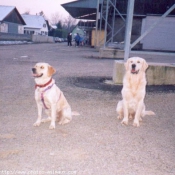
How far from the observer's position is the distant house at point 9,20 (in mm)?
53403

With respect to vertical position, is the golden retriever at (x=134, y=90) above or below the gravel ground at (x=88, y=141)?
above

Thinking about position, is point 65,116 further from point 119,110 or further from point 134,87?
point 134,87

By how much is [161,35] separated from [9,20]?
3904cm

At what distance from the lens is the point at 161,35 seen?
88.8ft

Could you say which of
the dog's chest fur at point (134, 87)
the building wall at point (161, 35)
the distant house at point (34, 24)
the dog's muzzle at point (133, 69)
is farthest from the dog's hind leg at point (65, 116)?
the distant house at point (34, 24)

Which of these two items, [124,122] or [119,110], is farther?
[119,110]

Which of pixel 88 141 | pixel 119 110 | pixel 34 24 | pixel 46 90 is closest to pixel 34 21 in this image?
pixel 34 24

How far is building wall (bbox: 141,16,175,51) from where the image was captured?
1054 inches

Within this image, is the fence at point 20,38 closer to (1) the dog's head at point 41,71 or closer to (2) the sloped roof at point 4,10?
(2) the sloped roof at point 4,10

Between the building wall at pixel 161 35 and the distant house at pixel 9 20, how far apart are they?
33874mm

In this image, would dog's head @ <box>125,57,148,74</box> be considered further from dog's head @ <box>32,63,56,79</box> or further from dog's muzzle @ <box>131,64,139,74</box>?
dog's head @ <box>32,63,56,79</box>

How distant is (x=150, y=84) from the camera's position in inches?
376

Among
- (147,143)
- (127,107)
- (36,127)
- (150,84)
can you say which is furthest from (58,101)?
(150,84)

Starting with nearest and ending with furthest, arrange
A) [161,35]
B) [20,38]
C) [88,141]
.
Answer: [88,141]
[161,35]
[20,38]
